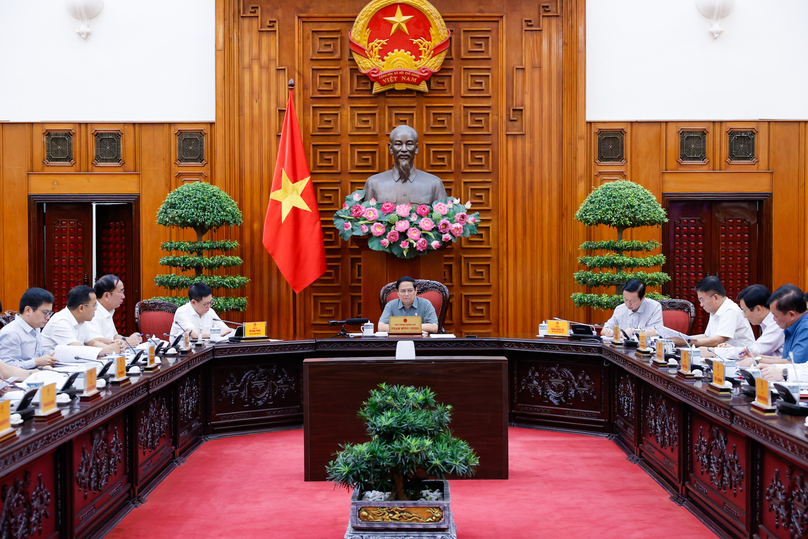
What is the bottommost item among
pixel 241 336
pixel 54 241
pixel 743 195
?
pixel 241 336

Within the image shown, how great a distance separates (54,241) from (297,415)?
372 cm

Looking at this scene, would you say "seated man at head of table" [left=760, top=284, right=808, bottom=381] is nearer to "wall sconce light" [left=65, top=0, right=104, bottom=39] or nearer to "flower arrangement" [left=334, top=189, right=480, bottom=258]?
"flower arrangement" [left=334, top=189, right=480, bottom=258]

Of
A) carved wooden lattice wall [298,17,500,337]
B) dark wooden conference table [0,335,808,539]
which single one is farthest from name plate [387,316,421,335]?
carved wooden lattice wall [298,17,500,337]

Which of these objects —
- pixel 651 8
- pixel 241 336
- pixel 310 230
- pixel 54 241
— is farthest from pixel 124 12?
pixel 651 8

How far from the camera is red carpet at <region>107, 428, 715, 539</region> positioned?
279 centimetres

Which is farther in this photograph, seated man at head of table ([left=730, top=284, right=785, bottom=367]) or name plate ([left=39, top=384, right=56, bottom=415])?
seated man at head of table ([left=730, top=284, right=785, bottom=367])

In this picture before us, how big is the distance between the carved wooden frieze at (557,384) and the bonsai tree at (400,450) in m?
2.31

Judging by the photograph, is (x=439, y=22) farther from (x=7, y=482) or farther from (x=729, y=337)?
(x=7, y=482)

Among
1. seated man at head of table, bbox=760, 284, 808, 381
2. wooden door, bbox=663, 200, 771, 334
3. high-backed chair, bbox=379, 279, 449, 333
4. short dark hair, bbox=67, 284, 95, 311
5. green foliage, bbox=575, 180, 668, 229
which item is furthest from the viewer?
wooden door, bbox=663, 200, 771, 334

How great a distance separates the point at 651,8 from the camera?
6.52 m

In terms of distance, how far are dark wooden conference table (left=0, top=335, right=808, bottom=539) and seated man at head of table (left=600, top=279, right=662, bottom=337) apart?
38 centimetres

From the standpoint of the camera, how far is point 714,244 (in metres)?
6.63

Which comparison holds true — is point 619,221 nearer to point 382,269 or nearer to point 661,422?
point 382,269

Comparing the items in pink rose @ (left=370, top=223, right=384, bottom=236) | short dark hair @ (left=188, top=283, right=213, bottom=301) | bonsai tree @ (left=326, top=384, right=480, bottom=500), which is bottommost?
bonsai tree @ (left=326, top=384, right=480, bottom=500)
